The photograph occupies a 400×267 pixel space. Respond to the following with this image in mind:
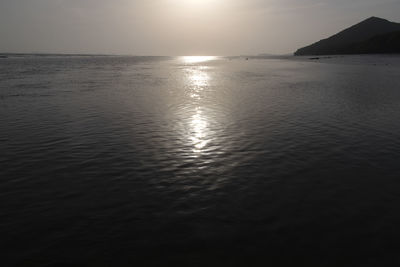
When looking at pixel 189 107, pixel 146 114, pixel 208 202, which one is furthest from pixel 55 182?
pixel 189 107

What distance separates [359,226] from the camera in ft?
42.3

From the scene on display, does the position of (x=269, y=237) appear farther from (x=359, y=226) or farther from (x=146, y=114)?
(x=146, y=114)

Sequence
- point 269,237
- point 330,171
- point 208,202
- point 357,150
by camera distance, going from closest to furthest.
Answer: point 269,237
point 208,202
point 330,171
point 357,150

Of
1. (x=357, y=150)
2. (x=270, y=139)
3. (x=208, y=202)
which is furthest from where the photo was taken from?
(x=270, y=139)

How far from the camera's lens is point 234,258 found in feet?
36.1

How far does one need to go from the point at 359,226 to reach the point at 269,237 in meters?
4.22

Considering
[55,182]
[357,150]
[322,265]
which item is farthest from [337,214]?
[55,182]

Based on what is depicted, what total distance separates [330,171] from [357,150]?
537 cm

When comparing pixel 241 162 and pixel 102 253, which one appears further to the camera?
pixel 241 162

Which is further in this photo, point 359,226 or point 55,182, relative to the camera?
point 55,182

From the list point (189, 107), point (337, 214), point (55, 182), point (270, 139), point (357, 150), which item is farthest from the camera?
point (189, 107)

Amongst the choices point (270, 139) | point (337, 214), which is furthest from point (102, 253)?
point (270, 139)

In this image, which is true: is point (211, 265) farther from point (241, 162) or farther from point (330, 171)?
point (330, 171)

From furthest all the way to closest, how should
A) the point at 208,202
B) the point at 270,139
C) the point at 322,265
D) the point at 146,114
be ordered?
the point at 146,114 < the point at 270,139 < the point at 208,202 < the point at 322,265
